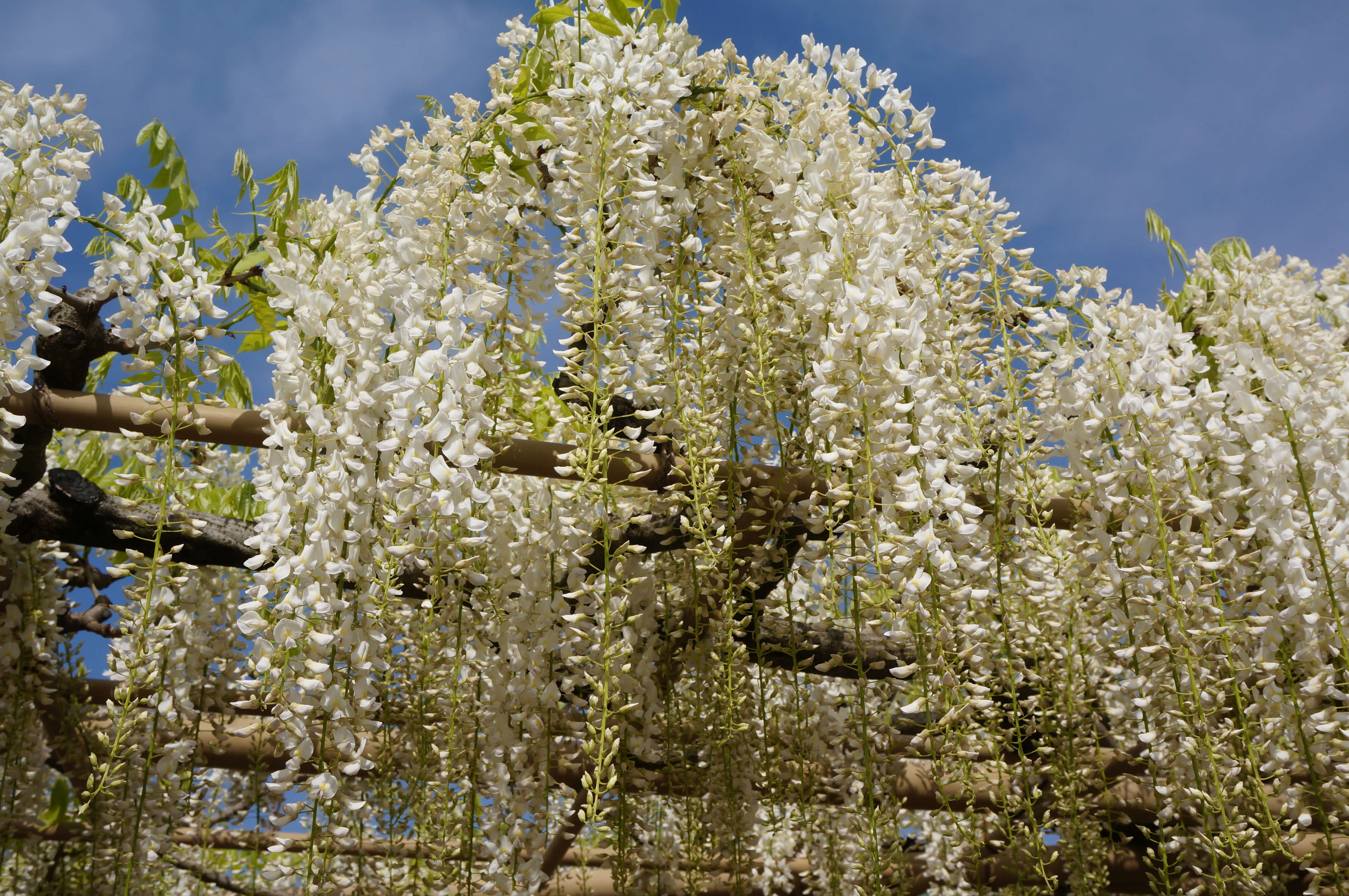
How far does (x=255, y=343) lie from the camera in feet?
9.42

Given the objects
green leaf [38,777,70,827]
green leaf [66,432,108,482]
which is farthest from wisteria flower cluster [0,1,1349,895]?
green leaf [66,432,108,482]

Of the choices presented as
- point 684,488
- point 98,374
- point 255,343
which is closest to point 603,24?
point 684,488

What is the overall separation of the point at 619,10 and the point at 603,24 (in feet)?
0.19

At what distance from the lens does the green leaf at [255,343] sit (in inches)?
112

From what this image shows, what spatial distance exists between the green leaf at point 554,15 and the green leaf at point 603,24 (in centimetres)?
7

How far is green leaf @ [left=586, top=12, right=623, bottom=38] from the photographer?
2.10 m

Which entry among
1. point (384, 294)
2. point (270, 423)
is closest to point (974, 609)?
point (384, 294)

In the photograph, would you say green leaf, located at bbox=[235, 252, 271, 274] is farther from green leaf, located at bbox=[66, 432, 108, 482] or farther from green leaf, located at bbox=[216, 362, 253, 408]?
green leaf, located at bbox=[66, 432, 108, 482]

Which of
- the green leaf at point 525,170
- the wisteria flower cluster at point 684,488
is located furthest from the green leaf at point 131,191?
the green leaf at point 525,170

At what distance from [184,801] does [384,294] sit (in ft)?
6.06

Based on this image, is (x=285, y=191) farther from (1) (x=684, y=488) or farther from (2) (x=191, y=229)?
(1) (x=684, y=488)

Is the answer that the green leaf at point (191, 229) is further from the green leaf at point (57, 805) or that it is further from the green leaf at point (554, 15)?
the green leaf at point (57, 805)

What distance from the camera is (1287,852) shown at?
6.40 feet

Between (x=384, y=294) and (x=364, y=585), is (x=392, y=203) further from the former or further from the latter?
(x=364, y=585)
